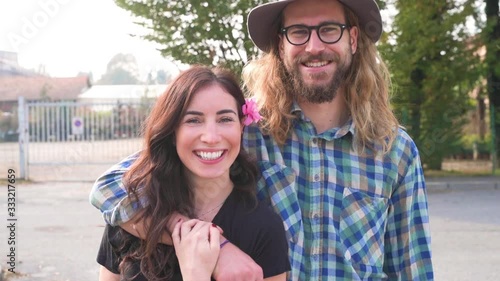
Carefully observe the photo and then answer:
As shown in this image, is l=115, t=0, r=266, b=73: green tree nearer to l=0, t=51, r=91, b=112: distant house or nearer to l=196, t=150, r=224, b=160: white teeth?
l=0, t=51, r=91, b=112: distant house

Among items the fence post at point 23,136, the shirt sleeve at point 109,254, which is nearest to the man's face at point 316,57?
the shirt sleeve at point 109,254

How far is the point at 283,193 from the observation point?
7.26 ft

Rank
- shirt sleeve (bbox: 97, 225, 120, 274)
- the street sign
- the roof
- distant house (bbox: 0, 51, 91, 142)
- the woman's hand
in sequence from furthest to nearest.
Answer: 1. the roof
2. the street sign
3. distant house (bbox: 0, 51, 91, 142)
4. shirt sleeve (bbox: 97, 225, 120, 274)
5. the woman's hand

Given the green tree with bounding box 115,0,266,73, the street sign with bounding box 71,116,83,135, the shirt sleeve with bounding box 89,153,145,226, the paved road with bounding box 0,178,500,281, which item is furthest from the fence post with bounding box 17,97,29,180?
the shirt sleeve with bounding box 89,153,145,226

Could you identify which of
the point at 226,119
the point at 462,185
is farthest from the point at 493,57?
the point at 226,119

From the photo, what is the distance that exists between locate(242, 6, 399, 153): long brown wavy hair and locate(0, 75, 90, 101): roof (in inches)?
594

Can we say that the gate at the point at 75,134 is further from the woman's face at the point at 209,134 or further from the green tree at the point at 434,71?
the woman's face at the point at 209,134

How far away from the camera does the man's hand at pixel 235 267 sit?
6.08 ft

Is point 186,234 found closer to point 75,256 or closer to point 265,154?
point 265,154

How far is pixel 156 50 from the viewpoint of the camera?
11352 millimetres

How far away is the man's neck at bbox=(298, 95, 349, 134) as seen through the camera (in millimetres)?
2389

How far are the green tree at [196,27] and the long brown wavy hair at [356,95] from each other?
7.85m

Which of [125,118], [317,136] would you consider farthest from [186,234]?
[125,118]

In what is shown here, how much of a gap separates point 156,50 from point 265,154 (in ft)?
30.8
